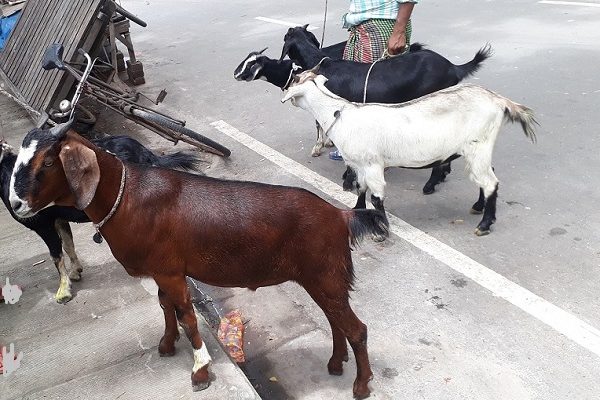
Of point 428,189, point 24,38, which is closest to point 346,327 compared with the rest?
point 428,189

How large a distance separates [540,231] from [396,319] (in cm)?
152

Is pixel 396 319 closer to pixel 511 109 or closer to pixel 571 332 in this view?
pixel 571 332

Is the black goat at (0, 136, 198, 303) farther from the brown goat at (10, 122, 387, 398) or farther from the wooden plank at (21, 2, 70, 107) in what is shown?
the wooden plank at (21, 2, 70, 107)

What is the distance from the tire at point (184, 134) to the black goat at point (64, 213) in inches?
51.8

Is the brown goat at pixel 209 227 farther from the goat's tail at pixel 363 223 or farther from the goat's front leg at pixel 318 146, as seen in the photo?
the goat's front leg at pixel 318 146

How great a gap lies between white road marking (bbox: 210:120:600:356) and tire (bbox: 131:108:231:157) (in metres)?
0.70

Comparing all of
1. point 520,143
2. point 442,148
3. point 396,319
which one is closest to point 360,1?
point 442,148

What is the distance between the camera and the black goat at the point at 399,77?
5098 mm

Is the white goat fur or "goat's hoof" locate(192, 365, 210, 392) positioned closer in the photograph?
"goat's hoof" locate(192, 365, 210, 392)

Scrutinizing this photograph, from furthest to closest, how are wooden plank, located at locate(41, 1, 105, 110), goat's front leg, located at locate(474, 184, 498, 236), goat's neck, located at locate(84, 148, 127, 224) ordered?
1. wooden plank, located at locate(41, 1, 105, 110)
2. goat's front leg, located at locate(474, 184, 498, 236)
3. goat's neck, located at locate(84, 148, 127, 224)

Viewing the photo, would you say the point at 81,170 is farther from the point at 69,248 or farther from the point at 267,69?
the point at 267,69

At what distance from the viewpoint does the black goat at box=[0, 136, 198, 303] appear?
12.2ft

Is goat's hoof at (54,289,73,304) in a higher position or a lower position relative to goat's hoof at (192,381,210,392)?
lower

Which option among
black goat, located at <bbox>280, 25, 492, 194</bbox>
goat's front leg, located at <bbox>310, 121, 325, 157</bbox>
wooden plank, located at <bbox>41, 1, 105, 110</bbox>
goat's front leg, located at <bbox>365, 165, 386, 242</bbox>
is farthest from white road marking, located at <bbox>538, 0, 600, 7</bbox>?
wooden plank, located at <bbox>41, 1, 105, 110</bbox>
